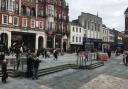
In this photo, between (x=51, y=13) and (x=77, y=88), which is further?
(x=51, y=13)

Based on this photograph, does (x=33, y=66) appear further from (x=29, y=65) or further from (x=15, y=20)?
(x=15, y=20)

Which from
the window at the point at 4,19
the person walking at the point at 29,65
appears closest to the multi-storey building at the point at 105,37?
the window at the point at 4,19

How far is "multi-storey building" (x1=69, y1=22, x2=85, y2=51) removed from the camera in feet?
242

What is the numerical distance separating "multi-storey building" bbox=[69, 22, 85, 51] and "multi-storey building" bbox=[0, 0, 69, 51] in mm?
3426

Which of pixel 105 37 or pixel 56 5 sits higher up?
pixel 56 5

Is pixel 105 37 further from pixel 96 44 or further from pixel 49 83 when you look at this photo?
pixel 49 83

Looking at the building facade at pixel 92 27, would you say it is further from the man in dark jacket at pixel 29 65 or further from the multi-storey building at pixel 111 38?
the man in dark jacket at pixel 29 65

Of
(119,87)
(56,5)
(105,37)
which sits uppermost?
(56,5)

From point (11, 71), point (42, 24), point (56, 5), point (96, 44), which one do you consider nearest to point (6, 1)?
point (42, 24)

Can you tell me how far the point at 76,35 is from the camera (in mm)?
75938

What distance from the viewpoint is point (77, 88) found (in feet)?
65.5

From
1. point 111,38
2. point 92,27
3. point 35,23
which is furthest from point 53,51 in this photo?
point 111,38

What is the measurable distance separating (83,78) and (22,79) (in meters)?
5.87

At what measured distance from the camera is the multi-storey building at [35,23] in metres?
51.7
